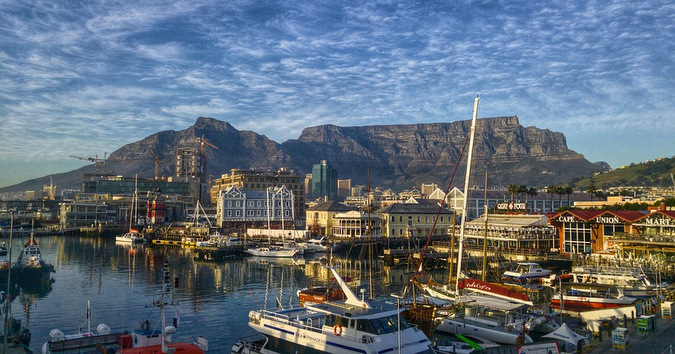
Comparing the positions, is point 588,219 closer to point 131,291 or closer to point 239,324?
point 239,324

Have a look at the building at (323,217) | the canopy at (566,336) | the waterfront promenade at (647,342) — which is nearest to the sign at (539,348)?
the canopy at (566,336)

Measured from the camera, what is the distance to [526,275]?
60125 millimetres

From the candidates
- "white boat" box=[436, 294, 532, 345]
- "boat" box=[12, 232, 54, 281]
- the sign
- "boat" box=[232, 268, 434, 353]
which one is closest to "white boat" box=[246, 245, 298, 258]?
"boat" box=[12, 232, 54, 281]

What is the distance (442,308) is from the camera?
102 ft

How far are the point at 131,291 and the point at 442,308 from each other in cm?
3606

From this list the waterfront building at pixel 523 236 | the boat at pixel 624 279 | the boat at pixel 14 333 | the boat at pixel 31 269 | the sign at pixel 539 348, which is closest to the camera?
the sign at pixel 539 348

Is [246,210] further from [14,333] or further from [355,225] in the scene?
[14,333]

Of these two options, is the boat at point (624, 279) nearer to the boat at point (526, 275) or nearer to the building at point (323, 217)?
the boat at point (526, 275)

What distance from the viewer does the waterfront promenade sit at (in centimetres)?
2528

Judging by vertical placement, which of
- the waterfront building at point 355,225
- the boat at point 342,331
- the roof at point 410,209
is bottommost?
the boat at point 342,331

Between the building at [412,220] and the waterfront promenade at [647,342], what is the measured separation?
7991 cm

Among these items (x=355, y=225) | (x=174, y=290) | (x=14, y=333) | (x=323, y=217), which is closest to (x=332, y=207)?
(x=323, y=217)

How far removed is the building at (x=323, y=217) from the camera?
403ft

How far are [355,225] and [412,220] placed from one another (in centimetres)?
1435
